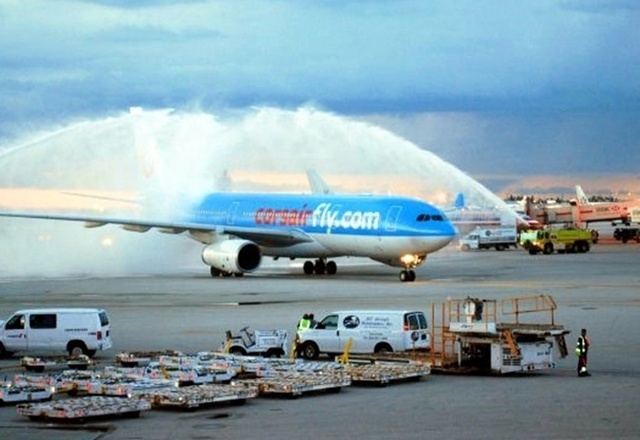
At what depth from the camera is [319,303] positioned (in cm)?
6088

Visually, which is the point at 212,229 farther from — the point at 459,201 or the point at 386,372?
the point at 459,201

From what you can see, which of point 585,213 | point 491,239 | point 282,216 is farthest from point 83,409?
point 585,213

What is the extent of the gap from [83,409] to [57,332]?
45.4ft

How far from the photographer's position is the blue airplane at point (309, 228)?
74.5 metres

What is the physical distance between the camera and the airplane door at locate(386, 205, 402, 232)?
2921 inches

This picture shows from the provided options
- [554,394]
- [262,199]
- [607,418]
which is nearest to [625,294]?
[262,199]

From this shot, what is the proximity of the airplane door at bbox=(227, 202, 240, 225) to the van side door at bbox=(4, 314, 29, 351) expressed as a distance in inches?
1673

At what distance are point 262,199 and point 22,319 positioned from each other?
140 feet

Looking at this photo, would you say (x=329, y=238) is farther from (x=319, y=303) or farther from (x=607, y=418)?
(x=607, y=418)

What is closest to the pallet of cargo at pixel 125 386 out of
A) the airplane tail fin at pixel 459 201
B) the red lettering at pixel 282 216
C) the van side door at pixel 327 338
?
the van side door at pixel 327 338

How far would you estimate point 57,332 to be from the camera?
142ft

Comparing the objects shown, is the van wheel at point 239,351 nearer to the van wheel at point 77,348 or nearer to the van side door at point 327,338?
the van side door at point 327,338

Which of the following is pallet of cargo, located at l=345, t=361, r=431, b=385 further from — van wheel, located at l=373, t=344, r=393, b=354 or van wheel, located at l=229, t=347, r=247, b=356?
van wheel, located at l=229, t=347, r=247, b=356

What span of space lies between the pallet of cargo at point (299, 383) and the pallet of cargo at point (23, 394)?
17.5 feet
